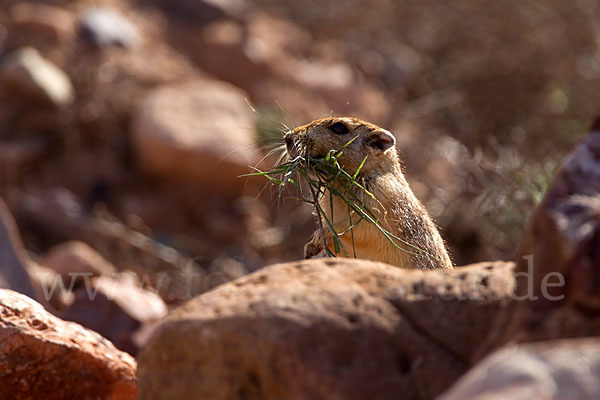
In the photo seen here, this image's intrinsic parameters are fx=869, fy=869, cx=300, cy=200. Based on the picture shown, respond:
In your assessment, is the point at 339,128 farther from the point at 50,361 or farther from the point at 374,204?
the point at 50,361

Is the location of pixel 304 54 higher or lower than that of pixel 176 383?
higher

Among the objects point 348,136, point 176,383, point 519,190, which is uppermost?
point 519,190

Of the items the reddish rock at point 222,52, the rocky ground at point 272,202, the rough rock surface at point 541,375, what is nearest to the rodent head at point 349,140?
the rocky ground at point 272,202

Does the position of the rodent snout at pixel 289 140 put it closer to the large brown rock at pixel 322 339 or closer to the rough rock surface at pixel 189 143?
the large brown rock at pixel 322 339

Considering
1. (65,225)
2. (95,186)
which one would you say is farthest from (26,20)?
(65,225)

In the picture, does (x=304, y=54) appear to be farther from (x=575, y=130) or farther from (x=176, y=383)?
(x=176, y=383)

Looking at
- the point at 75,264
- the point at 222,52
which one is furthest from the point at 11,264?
the point at 222,52

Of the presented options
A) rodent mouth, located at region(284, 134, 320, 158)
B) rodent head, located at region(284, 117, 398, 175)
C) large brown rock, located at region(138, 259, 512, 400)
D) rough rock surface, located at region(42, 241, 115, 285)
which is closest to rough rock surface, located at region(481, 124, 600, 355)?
large brown rock, located at region(138, 259, 512, 400)
